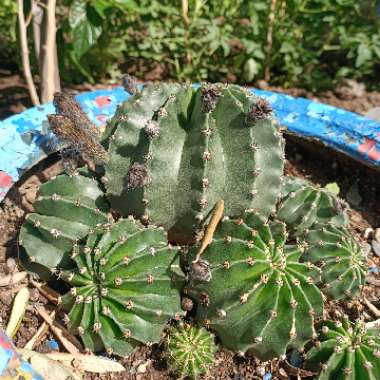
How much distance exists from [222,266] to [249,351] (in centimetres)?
38

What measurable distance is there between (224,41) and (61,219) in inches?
90.7

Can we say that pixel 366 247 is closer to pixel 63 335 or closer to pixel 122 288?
pixel 122 288

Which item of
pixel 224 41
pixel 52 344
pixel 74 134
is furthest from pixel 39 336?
pixel 224 41

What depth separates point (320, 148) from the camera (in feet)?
9.32

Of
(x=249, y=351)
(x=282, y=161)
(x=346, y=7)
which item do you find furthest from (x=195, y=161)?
(x=346, y=7)

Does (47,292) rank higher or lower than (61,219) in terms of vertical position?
lower

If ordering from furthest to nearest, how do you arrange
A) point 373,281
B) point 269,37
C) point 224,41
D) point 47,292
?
1. point 269,37
2. point 224,41
3. point 373,281
4. point 47,292

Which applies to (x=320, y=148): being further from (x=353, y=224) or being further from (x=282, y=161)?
(x=282, y=161)

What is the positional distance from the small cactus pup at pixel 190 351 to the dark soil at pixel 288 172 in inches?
4.4

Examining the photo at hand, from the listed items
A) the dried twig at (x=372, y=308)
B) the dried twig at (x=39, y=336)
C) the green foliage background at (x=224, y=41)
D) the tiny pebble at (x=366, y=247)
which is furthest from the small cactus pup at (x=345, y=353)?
the green foliage background at (x=224, y=41)

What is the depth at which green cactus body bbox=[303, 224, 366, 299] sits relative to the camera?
2.04 m

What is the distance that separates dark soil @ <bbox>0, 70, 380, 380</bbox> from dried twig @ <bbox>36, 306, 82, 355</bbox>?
0.10 ft

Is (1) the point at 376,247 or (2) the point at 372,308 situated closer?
(2) the point at 372,308

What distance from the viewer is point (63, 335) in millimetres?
2074
